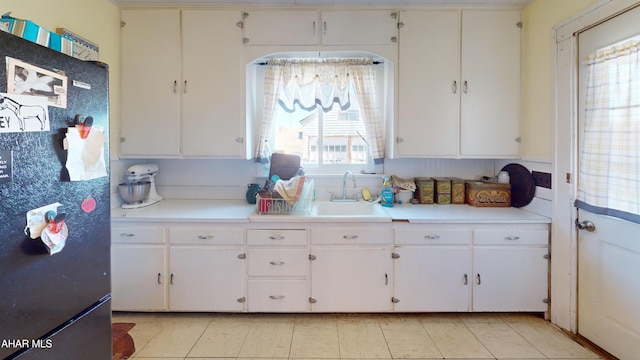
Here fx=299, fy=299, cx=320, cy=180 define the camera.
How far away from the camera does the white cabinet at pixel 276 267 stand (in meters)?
2.20

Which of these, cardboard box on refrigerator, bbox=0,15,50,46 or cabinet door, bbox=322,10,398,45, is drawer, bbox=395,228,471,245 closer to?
cabinet door, bbox=322,10,398,45

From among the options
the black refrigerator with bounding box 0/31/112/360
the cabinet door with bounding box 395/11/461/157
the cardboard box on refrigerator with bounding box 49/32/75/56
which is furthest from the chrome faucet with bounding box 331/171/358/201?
the cardboard box on refrigerator with bounding box 49/32/75/56

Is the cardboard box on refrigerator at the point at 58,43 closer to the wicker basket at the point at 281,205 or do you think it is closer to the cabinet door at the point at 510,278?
the wicker basket at the point at 281,205

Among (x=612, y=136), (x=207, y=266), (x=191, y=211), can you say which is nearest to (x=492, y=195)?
(x=612, y=136)

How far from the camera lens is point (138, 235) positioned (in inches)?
86.8

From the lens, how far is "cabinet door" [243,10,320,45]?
8.05 feet

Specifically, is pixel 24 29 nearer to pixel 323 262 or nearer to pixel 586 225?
pixel 323 262

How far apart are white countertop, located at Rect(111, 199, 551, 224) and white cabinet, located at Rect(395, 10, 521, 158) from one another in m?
0.49

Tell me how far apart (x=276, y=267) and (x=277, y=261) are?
0.15ft

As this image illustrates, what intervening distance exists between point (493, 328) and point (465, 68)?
2.02 meters

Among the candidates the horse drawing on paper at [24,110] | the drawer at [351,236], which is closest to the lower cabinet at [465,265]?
the drawer at [351,236]

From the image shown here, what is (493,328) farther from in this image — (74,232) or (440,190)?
(74,232)

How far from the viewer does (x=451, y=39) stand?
8.10 feet

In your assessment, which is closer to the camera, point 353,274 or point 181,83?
point 353,274
